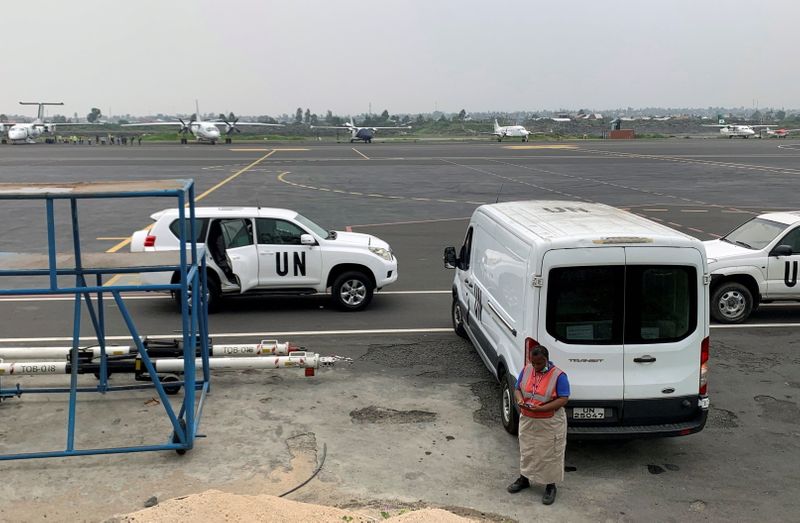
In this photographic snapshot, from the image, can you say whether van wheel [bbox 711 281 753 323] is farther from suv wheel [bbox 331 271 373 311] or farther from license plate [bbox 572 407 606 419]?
license plate [bbox 572 407 606 419]

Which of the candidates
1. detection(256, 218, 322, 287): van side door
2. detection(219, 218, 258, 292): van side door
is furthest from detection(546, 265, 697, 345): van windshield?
detection(219, 218, 258, 292): van side door

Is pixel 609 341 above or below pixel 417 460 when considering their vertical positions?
above

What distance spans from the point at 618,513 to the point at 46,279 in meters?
11.9

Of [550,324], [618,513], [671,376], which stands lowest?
[618,513]

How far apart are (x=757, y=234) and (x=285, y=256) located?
8.32 m

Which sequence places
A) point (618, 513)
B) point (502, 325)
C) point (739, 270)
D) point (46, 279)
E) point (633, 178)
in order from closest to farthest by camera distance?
point (618, 513) → point (502, 325) → point (739, 270) → point (46, 279) → point (633, 178)

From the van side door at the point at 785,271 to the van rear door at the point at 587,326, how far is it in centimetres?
666

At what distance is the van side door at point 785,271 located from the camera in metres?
12.3

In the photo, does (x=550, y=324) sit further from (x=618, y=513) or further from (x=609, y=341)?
(x=618, y=513)

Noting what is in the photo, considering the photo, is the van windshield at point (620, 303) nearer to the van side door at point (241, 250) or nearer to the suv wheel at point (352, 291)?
the suv wheel at point (352, 291)

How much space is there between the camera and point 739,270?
481 inches

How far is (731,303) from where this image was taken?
12359mm

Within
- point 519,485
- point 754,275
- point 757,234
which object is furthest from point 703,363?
point 757,234

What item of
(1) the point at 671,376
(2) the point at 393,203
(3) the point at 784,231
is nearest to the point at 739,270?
(3) the point at 784,231
